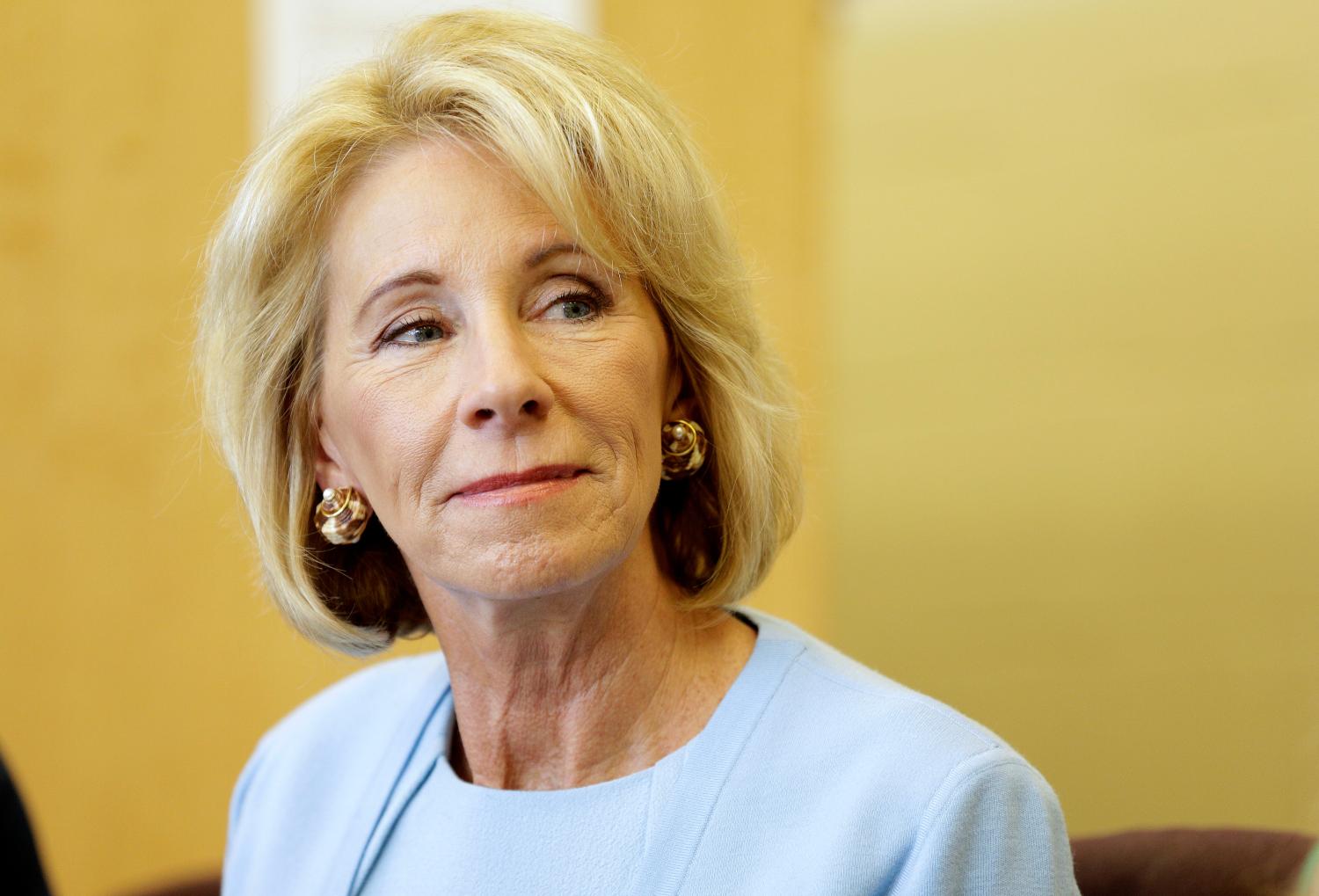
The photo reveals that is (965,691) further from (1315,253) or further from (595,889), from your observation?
(595,889)

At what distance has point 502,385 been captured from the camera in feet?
4.41

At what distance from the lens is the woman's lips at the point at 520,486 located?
1372mm

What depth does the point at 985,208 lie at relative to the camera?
4.01 meters

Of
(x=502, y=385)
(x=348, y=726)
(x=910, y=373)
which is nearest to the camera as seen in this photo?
(x=502, y=385)

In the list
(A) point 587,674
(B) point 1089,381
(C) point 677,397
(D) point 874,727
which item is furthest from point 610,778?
(B) point 1089,381

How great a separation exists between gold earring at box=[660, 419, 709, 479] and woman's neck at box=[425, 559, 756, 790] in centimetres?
12

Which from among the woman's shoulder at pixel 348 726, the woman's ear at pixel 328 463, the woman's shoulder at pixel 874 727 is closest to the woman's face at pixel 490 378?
the woman's ear at pixel 328 463

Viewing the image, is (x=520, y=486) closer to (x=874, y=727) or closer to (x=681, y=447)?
(x=681, y=447)

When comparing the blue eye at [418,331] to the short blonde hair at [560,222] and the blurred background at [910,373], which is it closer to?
the short blonde hair at [560,222]

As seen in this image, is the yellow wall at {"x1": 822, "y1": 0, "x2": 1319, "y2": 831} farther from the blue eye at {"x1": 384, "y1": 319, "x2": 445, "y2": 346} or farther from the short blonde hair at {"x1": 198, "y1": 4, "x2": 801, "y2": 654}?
the blue eye at {"x1": 384, "y1": 319, "x2": 445, "y2": 346}

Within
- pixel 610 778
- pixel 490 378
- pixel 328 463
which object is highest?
pixel 490 378

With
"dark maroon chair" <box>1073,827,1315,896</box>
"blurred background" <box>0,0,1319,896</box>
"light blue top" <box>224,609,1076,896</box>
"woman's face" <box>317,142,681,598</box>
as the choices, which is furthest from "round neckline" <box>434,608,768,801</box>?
"blurred background" <box>0,0,1319,896</box>

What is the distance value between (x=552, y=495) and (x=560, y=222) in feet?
0.90

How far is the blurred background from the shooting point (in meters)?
3.23
